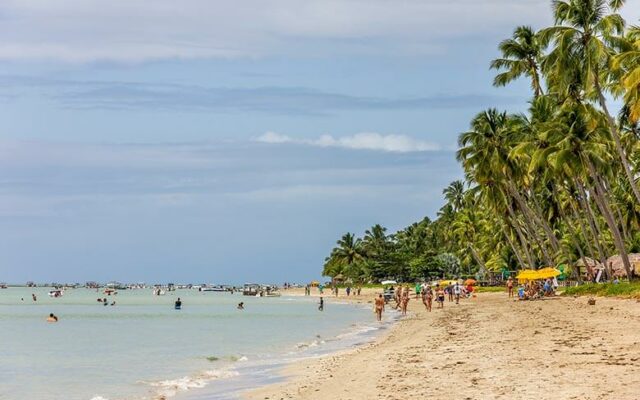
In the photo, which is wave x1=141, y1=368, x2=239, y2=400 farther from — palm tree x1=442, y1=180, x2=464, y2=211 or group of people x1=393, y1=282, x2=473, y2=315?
palm tree x1=442, y1=180, x2=464, y2=211

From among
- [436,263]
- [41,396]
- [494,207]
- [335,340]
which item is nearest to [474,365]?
[41,396]

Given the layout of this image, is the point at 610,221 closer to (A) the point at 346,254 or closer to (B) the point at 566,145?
(B) the point at 566,145

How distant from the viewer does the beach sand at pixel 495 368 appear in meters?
12.6

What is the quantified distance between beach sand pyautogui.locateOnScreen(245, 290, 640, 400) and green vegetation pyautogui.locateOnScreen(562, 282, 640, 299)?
12.4 metres

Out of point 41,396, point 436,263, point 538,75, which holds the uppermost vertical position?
point 538,75

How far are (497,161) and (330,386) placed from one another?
42.3 metres

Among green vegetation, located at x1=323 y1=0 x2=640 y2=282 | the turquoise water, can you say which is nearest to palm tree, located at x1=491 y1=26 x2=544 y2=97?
green vegetation, located at x1=323 y1=0 x2=640 y2=282

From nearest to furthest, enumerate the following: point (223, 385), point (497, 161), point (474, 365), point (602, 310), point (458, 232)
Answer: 1. point (474, 365)
2. point (223, 385)
3. point (602, 310)
4. point (497, 161)
5. point (458, 232)

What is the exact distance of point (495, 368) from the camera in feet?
50.6

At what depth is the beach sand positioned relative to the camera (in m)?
12.6

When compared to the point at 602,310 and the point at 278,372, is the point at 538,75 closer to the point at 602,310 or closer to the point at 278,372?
the point at 602,310

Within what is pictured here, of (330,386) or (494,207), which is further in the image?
(494,207)

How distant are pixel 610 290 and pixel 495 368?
2895 cm

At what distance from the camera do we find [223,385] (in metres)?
20.7
